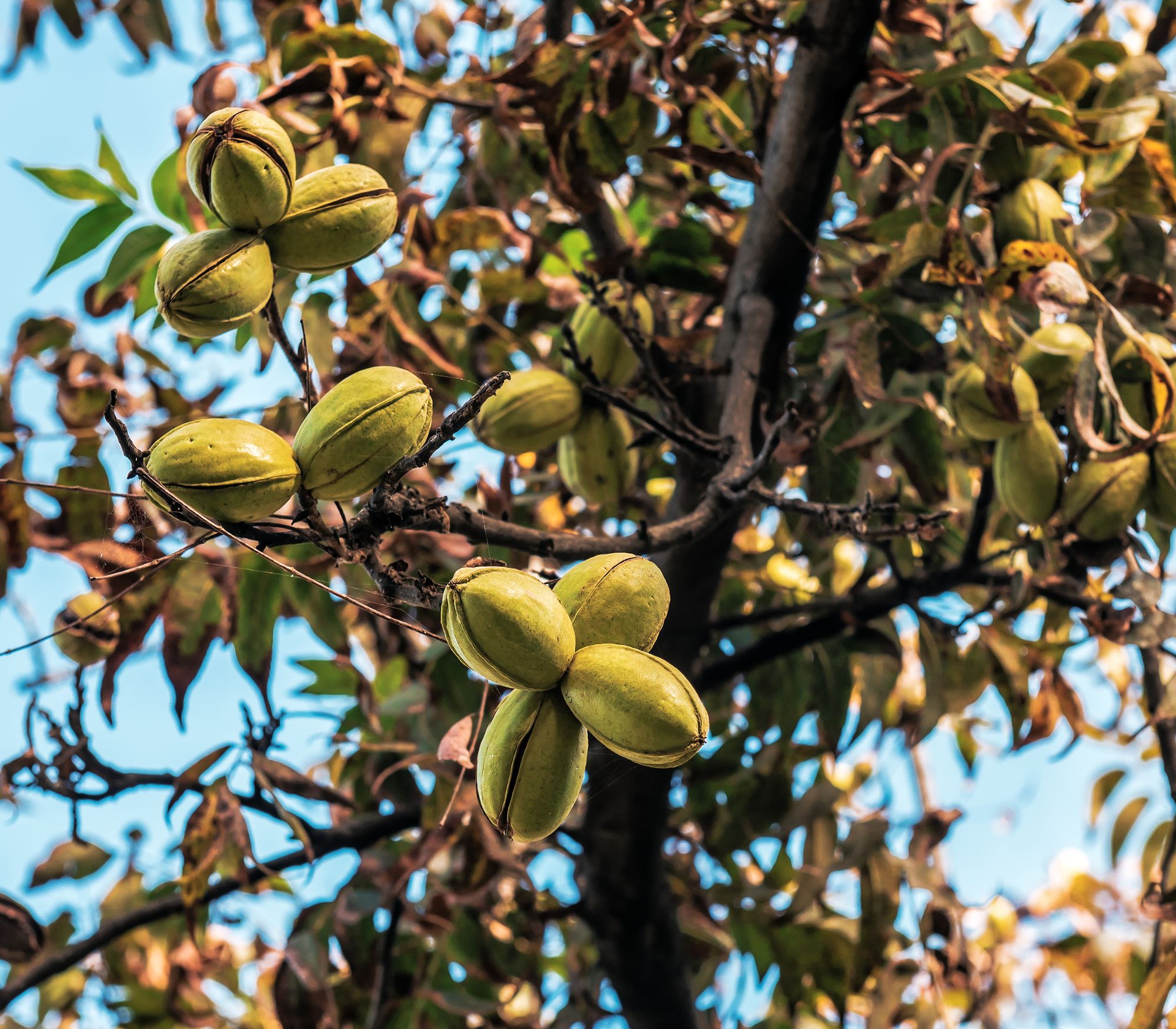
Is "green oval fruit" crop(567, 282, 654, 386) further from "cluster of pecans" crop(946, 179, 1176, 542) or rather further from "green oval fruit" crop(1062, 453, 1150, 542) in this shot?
"green oval fruit" crop(1062, 453, 1150, 542)

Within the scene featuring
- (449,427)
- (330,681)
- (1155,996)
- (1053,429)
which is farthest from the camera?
(330,681)

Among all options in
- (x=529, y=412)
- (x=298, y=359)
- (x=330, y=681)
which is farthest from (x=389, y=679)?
(x=298, y=359)

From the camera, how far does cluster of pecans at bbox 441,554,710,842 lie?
37.5 inches

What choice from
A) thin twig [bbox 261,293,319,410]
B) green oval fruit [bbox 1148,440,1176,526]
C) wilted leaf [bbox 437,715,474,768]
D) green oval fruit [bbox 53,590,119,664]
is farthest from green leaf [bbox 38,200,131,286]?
green oval fruit [bbox 1148,440,1176,526]

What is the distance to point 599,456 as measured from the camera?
1.84 metres

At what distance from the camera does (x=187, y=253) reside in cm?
112

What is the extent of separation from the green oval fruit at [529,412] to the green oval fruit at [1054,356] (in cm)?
75

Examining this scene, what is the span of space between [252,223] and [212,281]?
0.33ft

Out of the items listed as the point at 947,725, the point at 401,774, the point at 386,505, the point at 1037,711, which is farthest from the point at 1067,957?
the point at 386,505

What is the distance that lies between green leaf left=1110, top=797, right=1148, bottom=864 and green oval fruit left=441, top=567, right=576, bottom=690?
2202 millimetres

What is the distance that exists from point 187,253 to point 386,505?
0.39 metres

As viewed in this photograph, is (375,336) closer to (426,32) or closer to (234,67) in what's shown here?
(234,67)

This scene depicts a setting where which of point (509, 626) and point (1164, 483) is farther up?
point (509, 626)

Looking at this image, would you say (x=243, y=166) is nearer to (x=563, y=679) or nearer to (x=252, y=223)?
(x=252, y=223)
